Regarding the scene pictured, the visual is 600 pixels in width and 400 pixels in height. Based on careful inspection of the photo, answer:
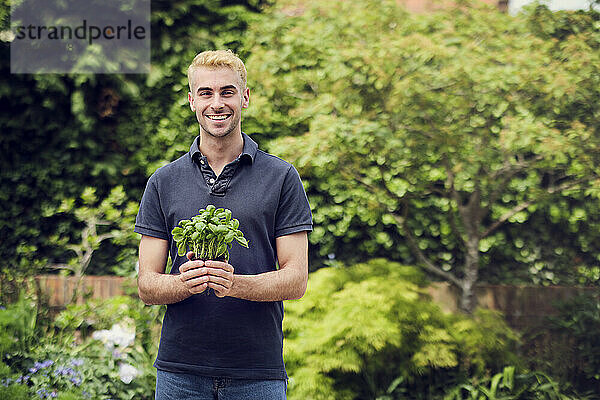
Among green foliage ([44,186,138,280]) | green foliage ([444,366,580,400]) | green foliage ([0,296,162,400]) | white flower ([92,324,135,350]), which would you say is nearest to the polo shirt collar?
green foliage ([0,296,162,400])

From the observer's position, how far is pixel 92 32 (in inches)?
217

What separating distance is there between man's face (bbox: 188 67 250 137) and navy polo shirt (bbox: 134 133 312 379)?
0.11 meters

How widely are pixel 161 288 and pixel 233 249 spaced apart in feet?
0.74

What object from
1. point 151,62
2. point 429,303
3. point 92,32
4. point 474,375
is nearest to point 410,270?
point 429,303

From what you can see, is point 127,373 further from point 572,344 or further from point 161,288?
point 572,344

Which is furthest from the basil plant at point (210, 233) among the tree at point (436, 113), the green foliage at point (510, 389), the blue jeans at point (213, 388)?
the green foliage at point (510, 389)

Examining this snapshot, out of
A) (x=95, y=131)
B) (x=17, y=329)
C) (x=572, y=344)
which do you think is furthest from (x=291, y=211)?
(x=95, y=131)

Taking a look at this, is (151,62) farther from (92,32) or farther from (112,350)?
(112,350)

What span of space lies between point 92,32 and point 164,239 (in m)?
4.22

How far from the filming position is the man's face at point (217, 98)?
1820 mm

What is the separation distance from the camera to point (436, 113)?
470 centimetres

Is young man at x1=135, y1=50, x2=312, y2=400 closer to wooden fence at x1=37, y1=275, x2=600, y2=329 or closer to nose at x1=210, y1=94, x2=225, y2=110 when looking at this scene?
nose at x1=210, y1=94, x2=225, y2=110

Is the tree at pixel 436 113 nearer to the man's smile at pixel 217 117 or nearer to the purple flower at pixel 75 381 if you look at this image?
the purple flower at pixel 75 381

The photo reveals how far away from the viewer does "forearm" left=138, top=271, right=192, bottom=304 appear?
171 cm
